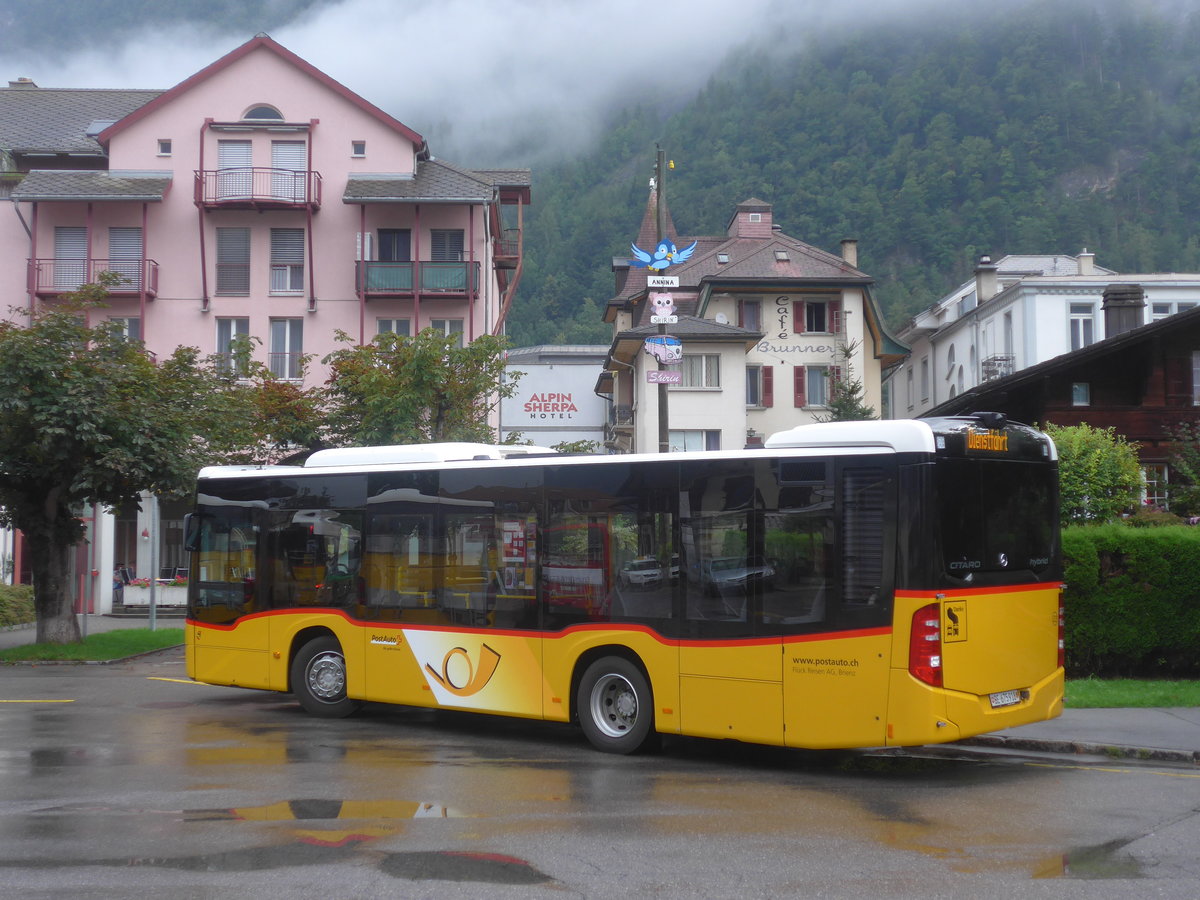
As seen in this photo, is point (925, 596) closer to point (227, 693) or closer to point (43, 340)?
point (227, 693)

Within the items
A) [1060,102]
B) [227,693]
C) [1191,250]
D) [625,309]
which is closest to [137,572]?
[227,693]

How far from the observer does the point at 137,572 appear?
39.9 m

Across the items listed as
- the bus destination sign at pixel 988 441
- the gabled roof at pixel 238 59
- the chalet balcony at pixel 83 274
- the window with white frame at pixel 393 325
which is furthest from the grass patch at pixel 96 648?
the gabled roof at pixel 238 59

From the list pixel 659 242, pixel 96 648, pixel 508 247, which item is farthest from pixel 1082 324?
pixel 96 648

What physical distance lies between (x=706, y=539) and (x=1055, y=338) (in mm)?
44865

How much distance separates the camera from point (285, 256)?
1576 inches

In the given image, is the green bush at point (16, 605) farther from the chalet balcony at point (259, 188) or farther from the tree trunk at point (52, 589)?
the chalet balcony at point (259, 188)

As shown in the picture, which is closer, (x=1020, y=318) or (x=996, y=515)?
(x=996, y=515)

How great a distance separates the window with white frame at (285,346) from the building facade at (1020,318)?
2627 cm

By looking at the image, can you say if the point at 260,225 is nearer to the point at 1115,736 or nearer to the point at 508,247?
the point at 508,247

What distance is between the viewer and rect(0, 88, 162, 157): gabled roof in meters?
43.4

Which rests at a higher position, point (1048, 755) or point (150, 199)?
point (150, 199)

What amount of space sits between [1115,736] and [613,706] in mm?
4820

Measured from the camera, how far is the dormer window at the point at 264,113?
40.2 m
